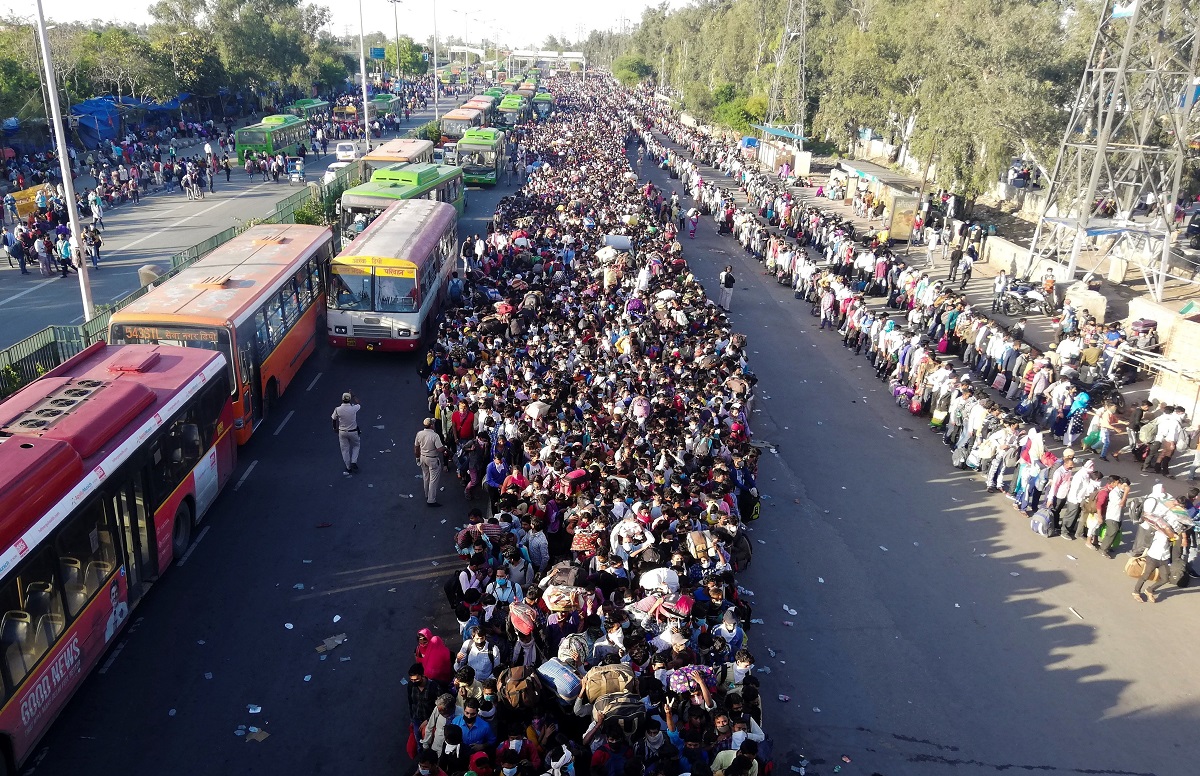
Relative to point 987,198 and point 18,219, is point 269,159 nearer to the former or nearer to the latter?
point 18,219

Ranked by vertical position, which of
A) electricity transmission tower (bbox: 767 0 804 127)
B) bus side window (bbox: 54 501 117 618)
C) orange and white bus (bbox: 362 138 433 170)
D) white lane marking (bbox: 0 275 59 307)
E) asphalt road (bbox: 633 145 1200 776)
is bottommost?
asphalt road (bbox: 633 145 1200 776)

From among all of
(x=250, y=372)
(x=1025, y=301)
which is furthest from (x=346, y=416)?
(x=1025, y=301)

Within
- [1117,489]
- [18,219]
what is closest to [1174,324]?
[1117,489]

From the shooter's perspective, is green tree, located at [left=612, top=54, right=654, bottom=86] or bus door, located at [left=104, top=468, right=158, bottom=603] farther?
green tree, located at [left=612, top=54, right=654, bottom=86]

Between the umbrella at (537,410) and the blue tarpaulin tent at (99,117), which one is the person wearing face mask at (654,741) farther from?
the blue tarpaulin tent at (99,117)

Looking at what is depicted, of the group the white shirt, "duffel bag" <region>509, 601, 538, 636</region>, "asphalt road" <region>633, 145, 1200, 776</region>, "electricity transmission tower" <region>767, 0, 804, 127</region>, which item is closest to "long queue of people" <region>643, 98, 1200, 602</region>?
"asphalt road" <region>633, 145, 1200, 776</region>

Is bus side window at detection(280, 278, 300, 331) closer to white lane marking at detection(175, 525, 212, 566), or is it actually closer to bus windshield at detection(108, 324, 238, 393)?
bus windshield at detection(108, 324, 238, 393)
